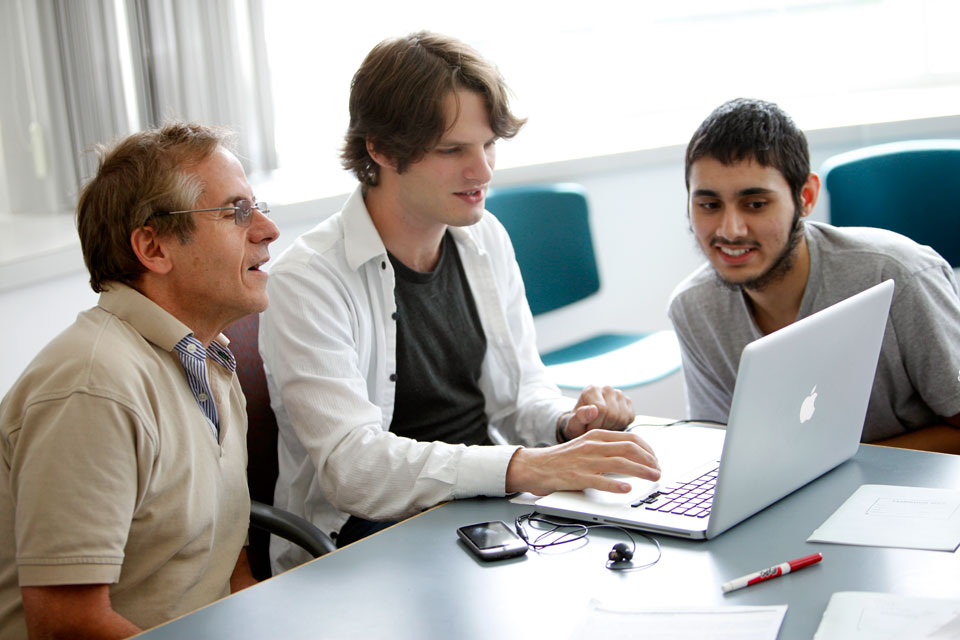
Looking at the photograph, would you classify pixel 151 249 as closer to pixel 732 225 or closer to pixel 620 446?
pixel 620 446

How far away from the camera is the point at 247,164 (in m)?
2.86

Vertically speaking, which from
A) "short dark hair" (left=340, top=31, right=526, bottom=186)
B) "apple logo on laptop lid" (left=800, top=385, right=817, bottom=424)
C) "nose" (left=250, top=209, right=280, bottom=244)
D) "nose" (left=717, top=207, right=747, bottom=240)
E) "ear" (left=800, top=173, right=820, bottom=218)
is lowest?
"apple logo on laptop lid" (left=800, top=385, right=817, bottom=424)

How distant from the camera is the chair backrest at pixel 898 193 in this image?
2994mm

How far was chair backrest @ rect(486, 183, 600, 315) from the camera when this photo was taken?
3.11 metres

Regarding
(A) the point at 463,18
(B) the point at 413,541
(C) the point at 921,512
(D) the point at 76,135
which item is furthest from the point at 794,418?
(A) the point at 463,18

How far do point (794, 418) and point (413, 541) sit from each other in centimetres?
54

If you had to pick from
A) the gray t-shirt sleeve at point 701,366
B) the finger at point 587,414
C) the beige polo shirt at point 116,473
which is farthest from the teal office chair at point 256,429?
the gray t-shirt sleeve at point 701,366

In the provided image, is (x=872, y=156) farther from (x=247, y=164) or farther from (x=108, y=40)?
(x=108, y=40)

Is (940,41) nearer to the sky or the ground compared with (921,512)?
nearer to the sky

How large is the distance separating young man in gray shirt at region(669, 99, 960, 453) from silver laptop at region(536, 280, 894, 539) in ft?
1.39

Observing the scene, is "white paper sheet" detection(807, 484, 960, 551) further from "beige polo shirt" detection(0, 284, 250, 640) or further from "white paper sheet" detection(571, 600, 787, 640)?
"beige polo shirt" detection(0, 284, 250, 640)

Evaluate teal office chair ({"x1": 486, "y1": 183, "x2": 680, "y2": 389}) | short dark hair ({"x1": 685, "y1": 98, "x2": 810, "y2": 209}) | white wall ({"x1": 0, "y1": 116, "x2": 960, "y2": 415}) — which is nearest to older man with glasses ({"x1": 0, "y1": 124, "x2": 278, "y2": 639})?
short dark hair ({"x1": 685, "y1": 98, "x2": 810, "y2": 209})

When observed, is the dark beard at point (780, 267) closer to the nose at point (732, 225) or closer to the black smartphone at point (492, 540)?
the nose at point (732, 225)

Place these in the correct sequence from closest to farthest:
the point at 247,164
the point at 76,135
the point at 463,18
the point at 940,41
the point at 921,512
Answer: the point at 921,512 → the point at 76,135 → the point at 247,164 → the point at 463,18 → the point at 940,41
